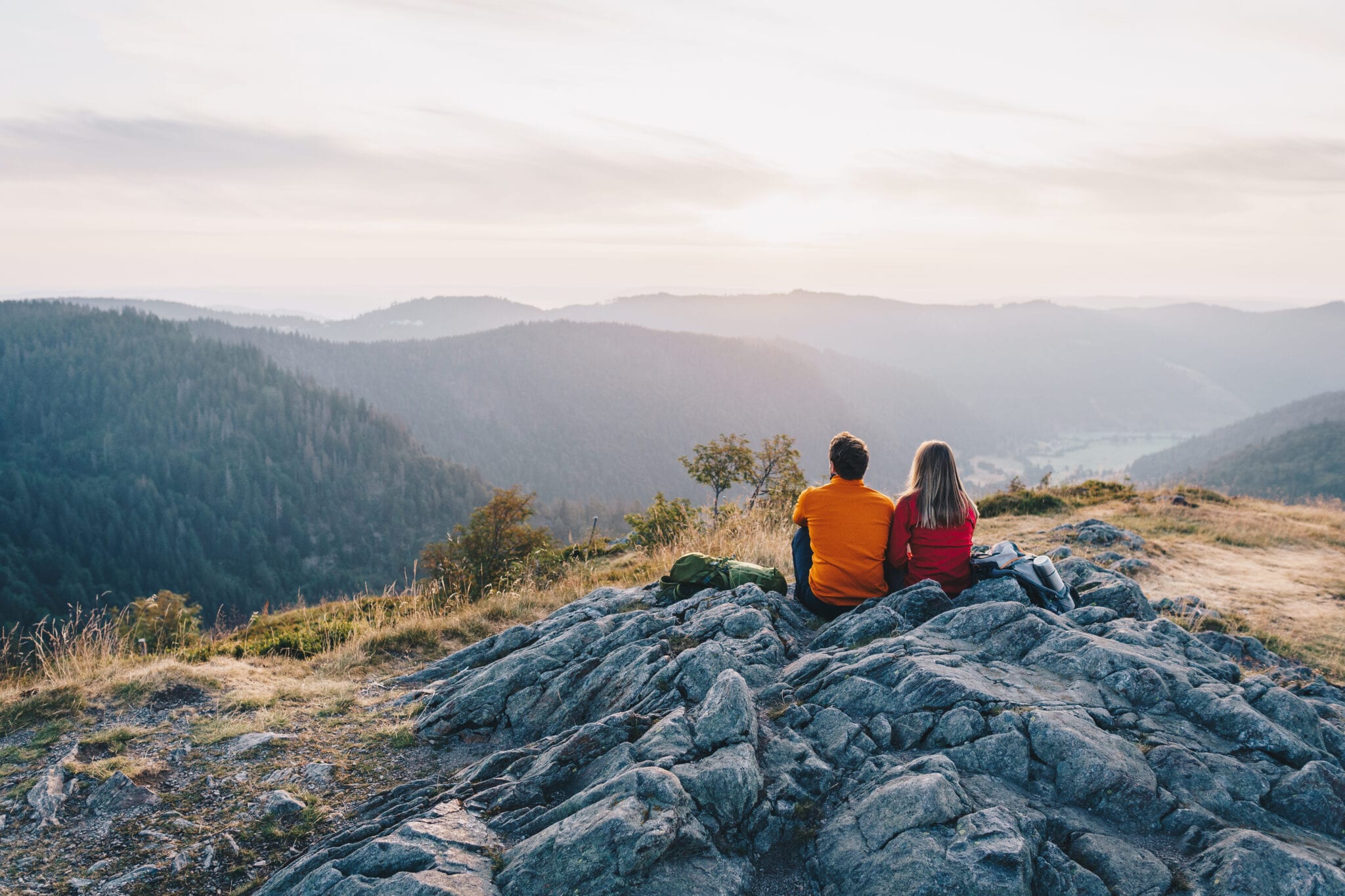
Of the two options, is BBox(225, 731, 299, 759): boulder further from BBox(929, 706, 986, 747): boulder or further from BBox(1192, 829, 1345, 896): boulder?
BBox(1192, 829, 1345, 896): boulder

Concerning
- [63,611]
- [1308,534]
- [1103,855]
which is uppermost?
[1103,855]

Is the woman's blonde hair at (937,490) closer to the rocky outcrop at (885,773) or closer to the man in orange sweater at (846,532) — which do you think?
the man in orange sweater at (846,532)

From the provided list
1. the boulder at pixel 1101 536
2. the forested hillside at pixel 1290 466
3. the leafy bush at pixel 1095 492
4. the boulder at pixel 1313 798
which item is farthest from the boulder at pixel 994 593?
the forested hillside at pixel 1290 466

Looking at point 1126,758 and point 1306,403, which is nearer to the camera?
point 1126,758

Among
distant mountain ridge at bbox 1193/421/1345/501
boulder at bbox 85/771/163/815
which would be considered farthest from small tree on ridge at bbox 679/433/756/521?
distant mountain ridge at bbox 1193/421/1345/501

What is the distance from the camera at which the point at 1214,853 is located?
13.1 feet

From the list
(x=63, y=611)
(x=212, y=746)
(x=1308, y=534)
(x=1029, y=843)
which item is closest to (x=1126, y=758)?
(x=1029, y=843)

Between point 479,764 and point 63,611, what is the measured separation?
144 meters

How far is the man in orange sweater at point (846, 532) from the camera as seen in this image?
7.18 m

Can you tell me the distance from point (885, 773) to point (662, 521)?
1279cm

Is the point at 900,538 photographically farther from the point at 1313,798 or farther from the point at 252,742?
the point at 252,742

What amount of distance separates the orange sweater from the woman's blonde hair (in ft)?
1.13

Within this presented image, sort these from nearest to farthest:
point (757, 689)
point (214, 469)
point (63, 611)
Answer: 1. point (757, 689)
2. point (63, 611)
3. point (214, 469)

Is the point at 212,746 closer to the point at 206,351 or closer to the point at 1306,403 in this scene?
the point at 206,351
